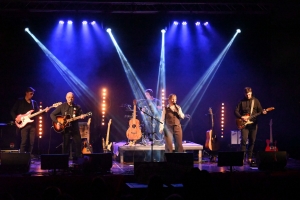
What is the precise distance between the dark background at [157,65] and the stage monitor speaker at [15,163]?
4.70 metres

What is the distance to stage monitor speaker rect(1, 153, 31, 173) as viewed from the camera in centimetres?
1063

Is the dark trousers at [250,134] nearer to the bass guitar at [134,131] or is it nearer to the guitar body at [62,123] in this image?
the bass guitar at [134,131]

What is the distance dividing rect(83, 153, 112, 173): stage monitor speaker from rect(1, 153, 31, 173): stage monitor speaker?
1.47 meters

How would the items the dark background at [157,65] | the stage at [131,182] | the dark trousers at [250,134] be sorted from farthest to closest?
the dark background at [157,65]
the dark trousers at [250,134]
the stage at [131,182]

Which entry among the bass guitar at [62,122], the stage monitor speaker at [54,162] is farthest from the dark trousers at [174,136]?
the stage monitor speaker at [54,162]

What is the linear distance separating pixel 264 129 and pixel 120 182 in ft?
28.6

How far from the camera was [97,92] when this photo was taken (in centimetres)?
1700

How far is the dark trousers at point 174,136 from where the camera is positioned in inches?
508

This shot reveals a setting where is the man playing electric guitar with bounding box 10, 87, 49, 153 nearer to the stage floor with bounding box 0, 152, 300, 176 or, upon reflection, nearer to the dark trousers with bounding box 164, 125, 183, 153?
the stage floor with bounding box 0, 152, 300, 176

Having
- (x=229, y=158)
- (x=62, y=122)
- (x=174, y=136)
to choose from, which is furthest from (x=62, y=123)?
(x=229, y=158)

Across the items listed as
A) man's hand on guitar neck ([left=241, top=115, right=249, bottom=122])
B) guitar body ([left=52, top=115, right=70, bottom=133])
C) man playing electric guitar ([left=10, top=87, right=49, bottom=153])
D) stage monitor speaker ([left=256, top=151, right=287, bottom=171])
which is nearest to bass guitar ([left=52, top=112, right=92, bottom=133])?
guitar body ([left=52, top=115, right=70, bottom=133])

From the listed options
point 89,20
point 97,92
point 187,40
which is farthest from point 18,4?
point 187,40

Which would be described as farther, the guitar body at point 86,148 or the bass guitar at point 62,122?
the guitar body at point 86,148

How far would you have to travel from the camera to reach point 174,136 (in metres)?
13.0
